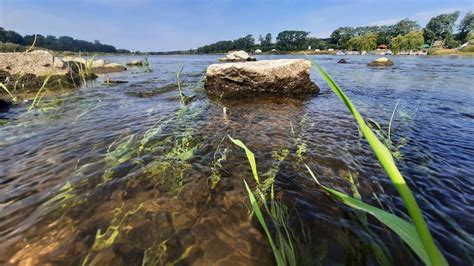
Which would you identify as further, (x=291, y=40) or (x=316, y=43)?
(x=291, y=40)

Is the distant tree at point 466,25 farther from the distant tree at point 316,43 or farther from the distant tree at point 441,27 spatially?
the distant tree at point 316,43

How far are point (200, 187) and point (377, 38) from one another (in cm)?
12663

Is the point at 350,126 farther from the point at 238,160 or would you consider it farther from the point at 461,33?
the point at 461,33

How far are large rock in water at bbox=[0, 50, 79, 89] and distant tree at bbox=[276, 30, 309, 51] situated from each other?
13648 centimetres

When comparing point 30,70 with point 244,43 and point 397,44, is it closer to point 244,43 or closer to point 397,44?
point 397,44

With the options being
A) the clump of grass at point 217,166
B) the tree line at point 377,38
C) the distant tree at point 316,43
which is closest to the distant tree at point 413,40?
the tree line at point 377,38

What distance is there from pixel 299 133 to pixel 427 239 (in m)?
3.86

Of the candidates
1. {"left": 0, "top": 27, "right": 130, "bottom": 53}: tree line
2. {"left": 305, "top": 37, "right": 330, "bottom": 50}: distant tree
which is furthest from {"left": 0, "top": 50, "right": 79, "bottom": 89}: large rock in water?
{"left": 305, "top": 37, "right": 330, "bottom": 50}: distant tree

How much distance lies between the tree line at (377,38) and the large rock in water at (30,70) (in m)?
70.3

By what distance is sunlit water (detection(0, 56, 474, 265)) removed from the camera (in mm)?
1986

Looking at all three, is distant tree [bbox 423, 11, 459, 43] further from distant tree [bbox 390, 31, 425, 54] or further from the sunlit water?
the sunlit water

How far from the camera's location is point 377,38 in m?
105

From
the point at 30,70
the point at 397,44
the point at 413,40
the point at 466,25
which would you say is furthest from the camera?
the point at 466,25

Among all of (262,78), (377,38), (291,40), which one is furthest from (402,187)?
(291,40)
